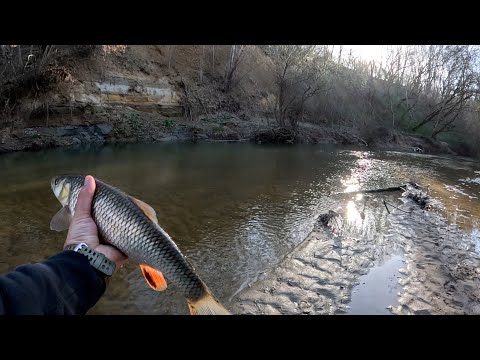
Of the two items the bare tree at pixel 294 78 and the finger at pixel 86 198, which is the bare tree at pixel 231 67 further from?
the finger at pixel 86 198

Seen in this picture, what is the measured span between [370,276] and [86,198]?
6.10 m

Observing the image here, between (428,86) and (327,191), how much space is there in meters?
42.4

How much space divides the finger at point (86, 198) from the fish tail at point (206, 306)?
3.14ft

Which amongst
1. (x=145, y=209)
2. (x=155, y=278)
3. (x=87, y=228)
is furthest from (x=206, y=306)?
(x=87, y=228)

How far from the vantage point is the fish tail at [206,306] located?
93.5 inches

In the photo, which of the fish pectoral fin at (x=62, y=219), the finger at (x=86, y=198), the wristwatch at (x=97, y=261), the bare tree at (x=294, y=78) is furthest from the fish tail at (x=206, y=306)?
the bare tree at (x=294, y=78)

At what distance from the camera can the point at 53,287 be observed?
1.50 meters

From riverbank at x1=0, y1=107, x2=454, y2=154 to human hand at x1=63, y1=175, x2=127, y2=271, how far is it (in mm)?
18301

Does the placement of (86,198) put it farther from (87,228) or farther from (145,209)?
(145,209)

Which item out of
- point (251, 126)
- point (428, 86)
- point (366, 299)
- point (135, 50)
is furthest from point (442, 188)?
point (428, 86)
